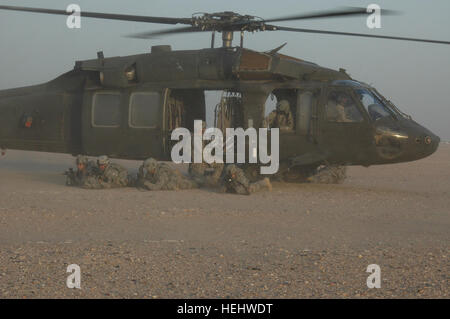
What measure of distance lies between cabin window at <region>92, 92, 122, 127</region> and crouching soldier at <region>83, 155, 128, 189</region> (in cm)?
104

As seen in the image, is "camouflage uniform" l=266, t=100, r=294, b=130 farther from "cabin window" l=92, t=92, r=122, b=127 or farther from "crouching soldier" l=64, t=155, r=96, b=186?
"crouching soldier" l=64, t=155, r=96, b=186

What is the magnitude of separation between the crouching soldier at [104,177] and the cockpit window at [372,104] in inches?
178

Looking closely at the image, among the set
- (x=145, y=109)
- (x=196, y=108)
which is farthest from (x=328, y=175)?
(x=145, y=109)

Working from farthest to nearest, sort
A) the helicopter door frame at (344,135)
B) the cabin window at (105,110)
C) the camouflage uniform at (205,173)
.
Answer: the cabin window at (105,110), the camouflage uniform at (205,173), the helicopter door frame at (344,135)

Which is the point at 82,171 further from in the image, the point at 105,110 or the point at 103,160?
the point at 105,110

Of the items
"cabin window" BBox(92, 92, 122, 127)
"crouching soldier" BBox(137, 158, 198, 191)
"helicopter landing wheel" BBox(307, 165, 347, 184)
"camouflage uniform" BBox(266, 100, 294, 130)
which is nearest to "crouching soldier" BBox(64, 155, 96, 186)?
"cabin window" BBox(92, 92, 122, 127)

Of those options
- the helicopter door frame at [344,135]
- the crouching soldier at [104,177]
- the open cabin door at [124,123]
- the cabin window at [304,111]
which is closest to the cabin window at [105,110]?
the open cabin door at [124,123]

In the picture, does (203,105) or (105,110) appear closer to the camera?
(105,110)

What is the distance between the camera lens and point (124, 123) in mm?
11859

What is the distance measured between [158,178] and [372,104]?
13.2 feet

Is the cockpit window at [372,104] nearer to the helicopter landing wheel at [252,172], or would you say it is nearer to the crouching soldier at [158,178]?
the helicopter landing wheel at [252,172]

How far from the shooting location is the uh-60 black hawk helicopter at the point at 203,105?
1066 centimetres

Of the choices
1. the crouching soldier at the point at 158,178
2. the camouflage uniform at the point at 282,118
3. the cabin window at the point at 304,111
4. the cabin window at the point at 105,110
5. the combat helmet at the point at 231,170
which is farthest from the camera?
the cabin window at the point at 105,110
